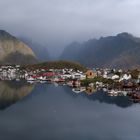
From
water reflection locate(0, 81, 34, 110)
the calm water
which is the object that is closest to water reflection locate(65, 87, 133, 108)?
the calm water

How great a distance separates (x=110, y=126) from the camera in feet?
145

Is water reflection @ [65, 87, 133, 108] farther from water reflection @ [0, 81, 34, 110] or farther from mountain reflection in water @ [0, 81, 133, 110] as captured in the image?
water reflection @ [0, 81, 34, 110]

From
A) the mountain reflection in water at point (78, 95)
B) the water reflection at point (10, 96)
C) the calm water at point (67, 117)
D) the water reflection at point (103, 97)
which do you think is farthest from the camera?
the water reflection at point (10, 96)

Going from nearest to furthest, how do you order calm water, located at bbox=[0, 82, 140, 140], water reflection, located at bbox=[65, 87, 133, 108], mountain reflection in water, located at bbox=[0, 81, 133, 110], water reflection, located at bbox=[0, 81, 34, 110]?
calm water, located at bbox=[0, 82, 140, 140], water reflection, located at bbox=[65, 87, 133, 108], mountain reflection in water, located at bbox=[0, 81, 133, 110], water reflection, located at bbox=[0, 81, 34, 110]

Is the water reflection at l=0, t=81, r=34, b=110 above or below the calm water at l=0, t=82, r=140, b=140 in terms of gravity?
above

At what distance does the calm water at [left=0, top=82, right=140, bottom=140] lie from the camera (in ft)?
131

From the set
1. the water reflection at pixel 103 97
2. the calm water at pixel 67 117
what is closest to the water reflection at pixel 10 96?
the calm water at pixel 67 117

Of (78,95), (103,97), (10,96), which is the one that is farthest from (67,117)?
(78,95)

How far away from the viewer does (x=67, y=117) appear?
5103 cm

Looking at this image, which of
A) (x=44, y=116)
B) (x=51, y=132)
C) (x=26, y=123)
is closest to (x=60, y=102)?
(x=44, y=116)

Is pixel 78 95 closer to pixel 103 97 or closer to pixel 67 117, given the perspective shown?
pixel 103 97

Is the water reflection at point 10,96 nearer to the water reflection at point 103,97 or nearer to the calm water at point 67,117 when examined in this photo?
the calm water at point 67,117

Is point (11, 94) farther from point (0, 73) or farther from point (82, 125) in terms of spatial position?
point (0, 73)

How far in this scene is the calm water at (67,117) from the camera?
39.8 metres
